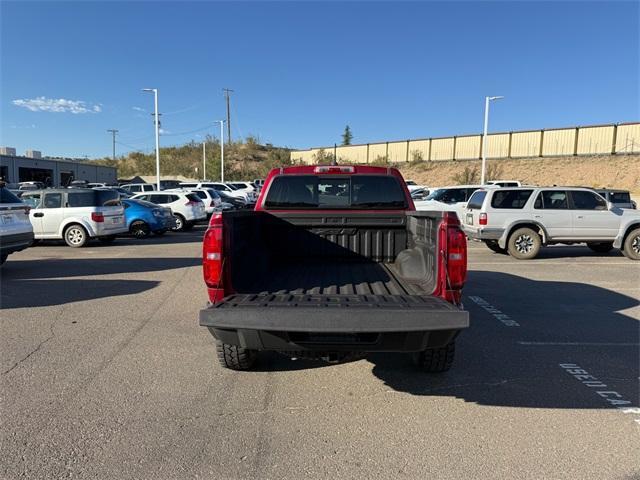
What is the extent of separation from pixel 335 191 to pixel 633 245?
10.3m

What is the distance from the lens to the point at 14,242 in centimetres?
876

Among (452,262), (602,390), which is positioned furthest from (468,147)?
(452,262)

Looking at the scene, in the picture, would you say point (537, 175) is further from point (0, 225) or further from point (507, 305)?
point (0, 225)

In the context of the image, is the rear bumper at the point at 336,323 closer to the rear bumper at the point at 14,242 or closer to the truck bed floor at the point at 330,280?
the truck bed floor at the point at 330,280

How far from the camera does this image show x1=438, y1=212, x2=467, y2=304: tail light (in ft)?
11.9

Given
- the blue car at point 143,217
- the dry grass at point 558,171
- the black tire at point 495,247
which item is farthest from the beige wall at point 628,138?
the blue car at point 143,217

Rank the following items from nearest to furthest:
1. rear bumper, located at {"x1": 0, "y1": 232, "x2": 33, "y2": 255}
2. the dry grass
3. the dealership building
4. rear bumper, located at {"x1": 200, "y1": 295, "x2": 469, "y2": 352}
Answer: rear bumper, located at {"x1": 200, "y1": 295, "x2": 469, "y2": 352} < rear bumper, located at {"x1": 0, "y1": 232, "x2": 33, "y2": 255} < the dry grass < the dealership building

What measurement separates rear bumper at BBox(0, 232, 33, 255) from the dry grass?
44982 mm

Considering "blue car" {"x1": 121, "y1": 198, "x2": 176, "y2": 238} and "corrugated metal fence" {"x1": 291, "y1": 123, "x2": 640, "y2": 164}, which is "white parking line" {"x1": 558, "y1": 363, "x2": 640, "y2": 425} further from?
"corrugated metal fence" {"x1": 291, "y1": 123, "x2": 640, "y2": 164}

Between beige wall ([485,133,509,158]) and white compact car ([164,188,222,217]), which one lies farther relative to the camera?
beige wall ([485,133,509,158])

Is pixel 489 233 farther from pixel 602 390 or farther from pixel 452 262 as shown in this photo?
pixel 452 262

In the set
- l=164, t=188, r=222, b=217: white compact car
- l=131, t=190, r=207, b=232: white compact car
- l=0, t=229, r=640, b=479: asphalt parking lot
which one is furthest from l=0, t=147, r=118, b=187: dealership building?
l=0, t=229, r=640, b=479: asphalt parking lot

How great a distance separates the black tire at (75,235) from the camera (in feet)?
43.0

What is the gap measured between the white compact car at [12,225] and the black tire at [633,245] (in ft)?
46.0
